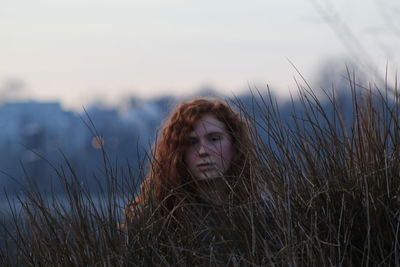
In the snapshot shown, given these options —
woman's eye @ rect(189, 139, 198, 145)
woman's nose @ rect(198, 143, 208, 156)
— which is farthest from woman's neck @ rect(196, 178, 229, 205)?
A: woman's eye @ rect(189, 139, 198, 145)

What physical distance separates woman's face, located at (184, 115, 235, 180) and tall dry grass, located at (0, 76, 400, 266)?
0.76 ft

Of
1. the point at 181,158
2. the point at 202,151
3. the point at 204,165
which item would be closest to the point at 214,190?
the point at 204,165

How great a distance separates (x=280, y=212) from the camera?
11.7 feet

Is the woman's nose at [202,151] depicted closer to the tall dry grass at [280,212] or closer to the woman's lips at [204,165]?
the woman's lips at [204,165]

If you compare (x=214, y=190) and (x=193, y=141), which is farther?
(x=193, y=141)

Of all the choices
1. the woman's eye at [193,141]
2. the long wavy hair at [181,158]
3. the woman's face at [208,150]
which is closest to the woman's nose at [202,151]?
the woman's face at [208,150]

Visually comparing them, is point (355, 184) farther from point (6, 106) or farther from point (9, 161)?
point (6, 106)

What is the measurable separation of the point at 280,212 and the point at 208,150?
2.80ft

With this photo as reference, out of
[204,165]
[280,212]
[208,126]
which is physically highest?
[208,126]

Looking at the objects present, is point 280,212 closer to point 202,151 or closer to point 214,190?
point 214,190

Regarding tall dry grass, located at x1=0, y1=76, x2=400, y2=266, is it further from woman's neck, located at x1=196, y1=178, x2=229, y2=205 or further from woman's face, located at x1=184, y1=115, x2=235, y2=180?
woman's face, located at x1=184, y1=115, x2=235, y2=180

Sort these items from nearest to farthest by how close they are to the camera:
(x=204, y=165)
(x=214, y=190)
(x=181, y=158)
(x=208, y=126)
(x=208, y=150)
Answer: (x=214, y=190) → (x=204, y=165) → (x=208, y=150) → (x=181, y=158) → (x=208, y=126)

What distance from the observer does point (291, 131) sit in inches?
149

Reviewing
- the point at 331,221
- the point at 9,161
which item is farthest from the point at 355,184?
the point at 9,161
